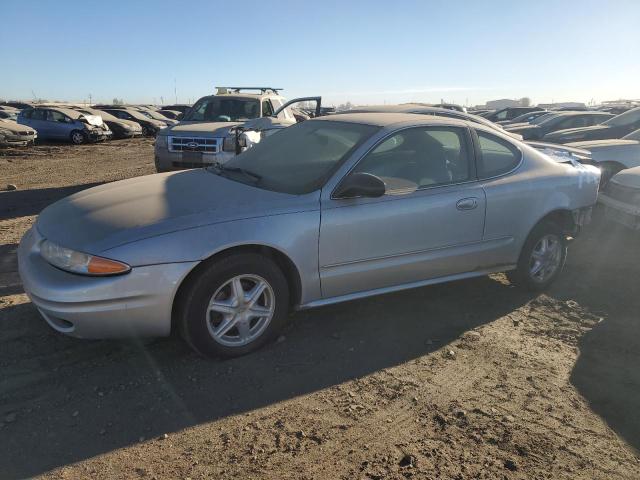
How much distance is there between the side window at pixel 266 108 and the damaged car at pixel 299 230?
6.18m

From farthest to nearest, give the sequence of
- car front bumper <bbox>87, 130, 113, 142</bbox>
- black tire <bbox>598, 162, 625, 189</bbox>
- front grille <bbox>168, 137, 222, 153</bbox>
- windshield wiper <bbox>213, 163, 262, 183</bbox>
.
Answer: car front bumper <bbox>87, 130, 113, 142</bbox> < front grille <bbox>168, 137, 222, 153</bbox> < black tire <bbox>598, 162, 625, 189</bbox> < windshield wiper <bbox>213, 163, 262, 183</bbox>

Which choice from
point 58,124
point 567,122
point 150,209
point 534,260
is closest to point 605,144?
point 534,260

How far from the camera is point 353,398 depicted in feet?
10.3

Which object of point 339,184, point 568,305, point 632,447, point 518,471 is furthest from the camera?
point 568,305

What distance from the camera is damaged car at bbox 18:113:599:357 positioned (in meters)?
3.15

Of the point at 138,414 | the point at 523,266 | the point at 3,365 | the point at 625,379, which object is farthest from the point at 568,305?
the point at 3,365

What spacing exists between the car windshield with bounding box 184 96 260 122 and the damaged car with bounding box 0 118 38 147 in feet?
32.3

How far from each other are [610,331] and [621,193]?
10.2 ft

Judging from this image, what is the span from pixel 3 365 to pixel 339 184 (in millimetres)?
2503

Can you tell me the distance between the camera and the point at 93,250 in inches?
122

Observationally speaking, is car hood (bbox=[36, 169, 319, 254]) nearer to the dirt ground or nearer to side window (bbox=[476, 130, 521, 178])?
the dirt ground

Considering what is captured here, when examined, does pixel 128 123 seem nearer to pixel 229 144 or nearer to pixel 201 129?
pixel 201 129

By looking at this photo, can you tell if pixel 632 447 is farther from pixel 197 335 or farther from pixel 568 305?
pixel 197 335

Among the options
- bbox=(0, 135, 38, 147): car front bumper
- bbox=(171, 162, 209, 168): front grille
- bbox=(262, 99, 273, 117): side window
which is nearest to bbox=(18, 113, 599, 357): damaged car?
bbox=(171, 162, 209, 168): front grille
